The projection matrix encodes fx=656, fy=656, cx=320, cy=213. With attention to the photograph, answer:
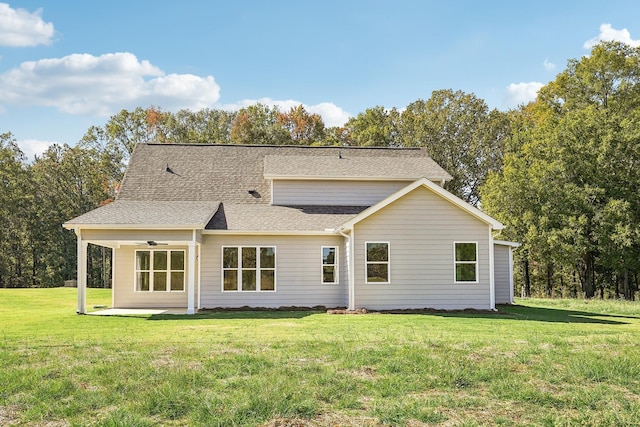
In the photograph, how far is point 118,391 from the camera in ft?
27.5

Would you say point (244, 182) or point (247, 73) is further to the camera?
point (247, 73)

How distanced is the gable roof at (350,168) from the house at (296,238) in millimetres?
55

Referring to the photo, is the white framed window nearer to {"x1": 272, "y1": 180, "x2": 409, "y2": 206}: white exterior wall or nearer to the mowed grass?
{"x1": 272, "y1": 180, "x2": 409, "y2": 206}: white exterior wall

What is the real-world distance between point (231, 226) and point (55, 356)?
1165 cm

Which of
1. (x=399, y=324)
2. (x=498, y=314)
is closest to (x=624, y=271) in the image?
(x=498, y=314)

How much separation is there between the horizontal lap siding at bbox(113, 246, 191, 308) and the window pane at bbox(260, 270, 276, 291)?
9.93ft

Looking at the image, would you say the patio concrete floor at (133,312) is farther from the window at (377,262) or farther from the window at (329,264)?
the window at (377,262)

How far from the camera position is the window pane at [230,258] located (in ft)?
72.7

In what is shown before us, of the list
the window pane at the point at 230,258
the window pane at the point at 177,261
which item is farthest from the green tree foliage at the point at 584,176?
the window pane at the point at 177,261

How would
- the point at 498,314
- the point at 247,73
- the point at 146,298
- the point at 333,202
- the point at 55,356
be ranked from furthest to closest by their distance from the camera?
1. the point at 247,73
2. the point at 333,202
3. the point at 146,298
4. the point at 498,314
5. the point at 55,356

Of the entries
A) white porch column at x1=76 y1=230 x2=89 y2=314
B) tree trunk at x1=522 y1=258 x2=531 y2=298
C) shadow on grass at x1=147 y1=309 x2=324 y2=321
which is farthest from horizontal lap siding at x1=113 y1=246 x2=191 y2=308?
tree trunk at x1=522 y1=258 x2=531 y2=298

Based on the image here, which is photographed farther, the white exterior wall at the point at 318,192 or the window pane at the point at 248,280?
the white exterior wall at the point at 318,192

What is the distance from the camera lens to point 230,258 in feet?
72.8

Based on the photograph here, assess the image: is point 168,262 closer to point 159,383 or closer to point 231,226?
point 231,226
